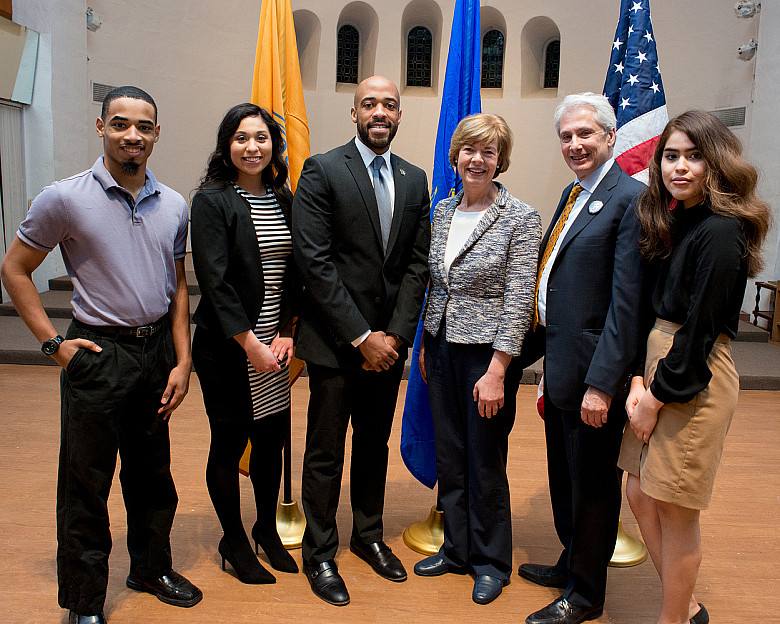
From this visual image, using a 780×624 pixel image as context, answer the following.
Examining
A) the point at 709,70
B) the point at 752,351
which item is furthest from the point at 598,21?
the point at 752,351

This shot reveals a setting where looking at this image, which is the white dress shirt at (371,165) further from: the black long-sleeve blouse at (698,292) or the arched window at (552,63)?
the arched window at (552,63)

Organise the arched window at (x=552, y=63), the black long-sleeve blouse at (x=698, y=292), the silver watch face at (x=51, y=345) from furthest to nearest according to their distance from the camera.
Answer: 1. the arched window at (x=552, y=63)
2. the silver watch face at (x=51, y=345)
3. the black long-sleeve blouse at (x=698, y=292)

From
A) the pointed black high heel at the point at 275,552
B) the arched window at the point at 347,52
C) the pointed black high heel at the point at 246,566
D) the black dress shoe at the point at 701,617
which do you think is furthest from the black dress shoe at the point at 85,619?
the arched window at the point at 347,52

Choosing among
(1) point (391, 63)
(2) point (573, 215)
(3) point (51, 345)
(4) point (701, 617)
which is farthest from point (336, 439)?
(1) point (391, 63)

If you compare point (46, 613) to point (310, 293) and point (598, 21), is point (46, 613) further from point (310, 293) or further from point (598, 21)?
point (598, 21)

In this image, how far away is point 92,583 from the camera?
79.7 inches

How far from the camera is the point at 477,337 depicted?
219 centimetres

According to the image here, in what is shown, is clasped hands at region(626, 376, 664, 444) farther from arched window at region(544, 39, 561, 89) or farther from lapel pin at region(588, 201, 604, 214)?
arched window at region(544, 39, 561, 89)

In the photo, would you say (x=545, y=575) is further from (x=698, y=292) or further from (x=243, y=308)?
(x=243, y=308)

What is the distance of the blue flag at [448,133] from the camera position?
2.82 metres

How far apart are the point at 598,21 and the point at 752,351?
499 cm

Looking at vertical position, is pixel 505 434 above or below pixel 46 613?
above

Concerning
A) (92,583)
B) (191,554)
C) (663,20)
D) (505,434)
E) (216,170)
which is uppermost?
(663,20)

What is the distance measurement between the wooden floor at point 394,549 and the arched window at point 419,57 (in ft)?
22.4
